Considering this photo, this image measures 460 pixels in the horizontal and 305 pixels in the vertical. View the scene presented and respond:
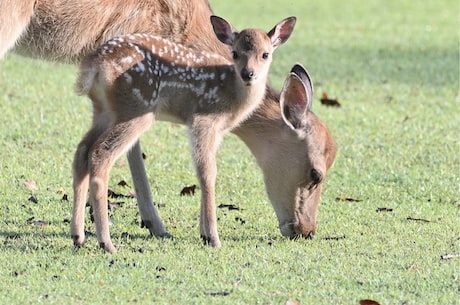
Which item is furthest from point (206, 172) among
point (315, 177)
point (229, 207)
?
point (229, 207)

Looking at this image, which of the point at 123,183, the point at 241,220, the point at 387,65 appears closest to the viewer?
the point at 241,220

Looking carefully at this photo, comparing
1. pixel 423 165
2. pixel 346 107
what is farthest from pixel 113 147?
pixel 346 107

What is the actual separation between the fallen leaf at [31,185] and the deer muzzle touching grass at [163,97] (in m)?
1.60

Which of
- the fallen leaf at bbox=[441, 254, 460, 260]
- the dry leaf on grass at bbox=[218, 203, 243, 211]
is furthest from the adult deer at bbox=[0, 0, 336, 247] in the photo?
the fallen leaf at bbox=[441, 254, 460, 260]

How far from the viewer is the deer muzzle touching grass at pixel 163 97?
6.70 metres

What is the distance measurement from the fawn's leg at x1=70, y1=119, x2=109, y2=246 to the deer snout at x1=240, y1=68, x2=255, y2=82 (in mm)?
927

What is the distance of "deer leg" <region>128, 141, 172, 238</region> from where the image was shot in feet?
24.6

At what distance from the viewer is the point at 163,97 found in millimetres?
6949

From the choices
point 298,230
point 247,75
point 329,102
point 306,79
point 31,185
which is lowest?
point 31,185

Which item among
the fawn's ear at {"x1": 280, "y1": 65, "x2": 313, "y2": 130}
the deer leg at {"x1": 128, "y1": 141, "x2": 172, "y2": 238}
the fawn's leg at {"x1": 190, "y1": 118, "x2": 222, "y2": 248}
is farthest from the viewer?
the deer leg at {"x1": 128, "y1": 141, "x2": 172, "y2": 238}

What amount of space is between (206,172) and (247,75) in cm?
70

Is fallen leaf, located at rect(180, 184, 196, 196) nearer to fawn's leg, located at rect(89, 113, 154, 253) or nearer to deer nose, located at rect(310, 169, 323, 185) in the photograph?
deer nose, located at rect(310, 169, 323, 185)

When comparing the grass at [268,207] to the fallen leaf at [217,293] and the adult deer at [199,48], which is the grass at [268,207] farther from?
the adult deer at [199,48]

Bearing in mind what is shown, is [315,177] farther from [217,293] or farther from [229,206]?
[217,293]
